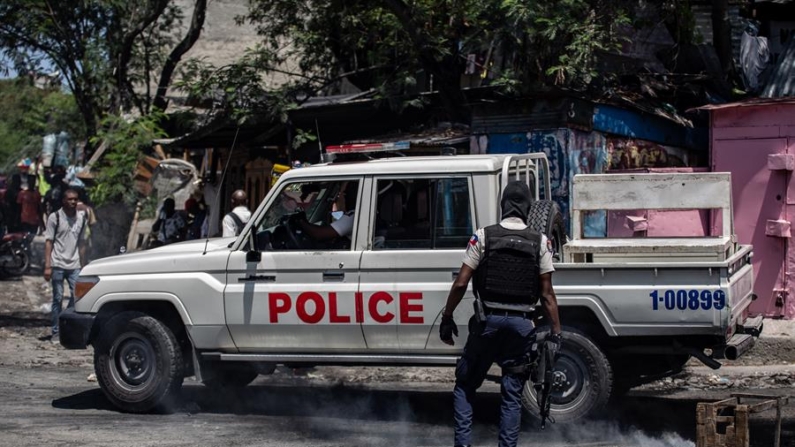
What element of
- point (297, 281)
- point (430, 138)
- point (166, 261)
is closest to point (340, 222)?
point (297, 281)

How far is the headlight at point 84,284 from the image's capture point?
8.30m

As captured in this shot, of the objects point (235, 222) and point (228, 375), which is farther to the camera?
point (235, 222)

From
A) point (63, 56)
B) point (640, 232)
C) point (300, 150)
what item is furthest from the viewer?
point (63, 56)

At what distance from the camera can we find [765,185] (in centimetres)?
1218

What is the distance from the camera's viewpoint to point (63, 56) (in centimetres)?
1752

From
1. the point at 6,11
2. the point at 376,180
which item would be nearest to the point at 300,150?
the point at 6,11

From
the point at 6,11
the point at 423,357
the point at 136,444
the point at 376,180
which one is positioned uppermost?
the point at 6,11

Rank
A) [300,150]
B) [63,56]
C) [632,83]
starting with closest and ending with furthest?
[632,83] < [300,150] < [63,56]

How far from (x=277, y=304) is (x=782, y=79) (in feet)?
31.2

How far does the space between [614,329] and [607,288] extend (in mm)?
297

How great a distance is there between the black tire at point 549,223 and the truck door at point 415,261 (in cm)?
47

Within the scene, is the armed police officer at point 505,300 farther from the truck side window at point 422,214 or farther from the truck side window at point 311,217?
the truck side window at point 311,217

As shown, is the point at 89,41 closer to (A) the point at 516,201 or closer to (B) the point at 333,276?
(B) the point at 333,276

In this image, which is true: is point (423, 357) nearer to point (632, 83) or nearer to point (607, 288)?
point (607, 288)
